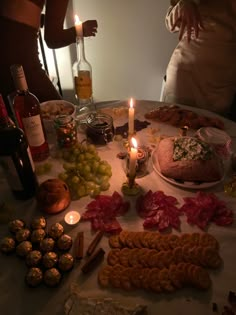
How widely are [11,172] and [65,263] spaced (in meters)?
0.31

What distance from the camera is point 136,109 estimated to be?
132 centimetres

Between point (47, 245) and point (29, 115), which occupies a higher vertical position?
point (29, 115)

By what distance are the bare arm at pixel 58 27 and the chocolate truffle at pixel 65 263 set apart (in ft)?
3.42

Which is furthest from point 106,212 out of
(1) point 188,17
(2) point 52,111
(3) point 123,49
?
(3) point 123,49

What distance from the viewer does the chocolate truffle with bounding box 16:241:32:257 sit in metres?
0.70

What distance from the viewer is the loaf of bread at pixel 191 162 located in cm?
90

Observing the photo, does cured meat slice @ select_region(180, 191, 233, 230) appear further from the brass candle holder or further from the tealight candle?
the tealight candle

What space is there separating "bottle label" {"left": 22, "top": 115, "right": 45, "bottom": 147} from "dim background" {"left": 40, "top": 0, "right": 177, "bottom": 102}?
5.08 feet

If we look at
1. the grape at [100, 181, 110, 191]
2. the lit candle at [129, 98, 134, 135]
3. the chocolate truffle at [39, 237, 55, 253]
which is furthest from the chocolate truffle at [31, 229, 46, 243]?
the lit candle at [129, 98, 134, 135]

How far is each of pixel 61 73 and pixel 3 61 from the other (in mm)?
1362

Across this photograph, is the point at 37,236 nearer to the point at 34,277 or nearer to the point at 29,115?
the point at 34,277

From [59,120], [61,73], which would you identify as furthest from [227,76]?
[61,73]

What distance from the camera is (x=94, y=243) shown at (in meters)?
0.75

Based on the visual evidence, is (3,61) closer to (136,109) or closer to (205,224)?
(136,109)
